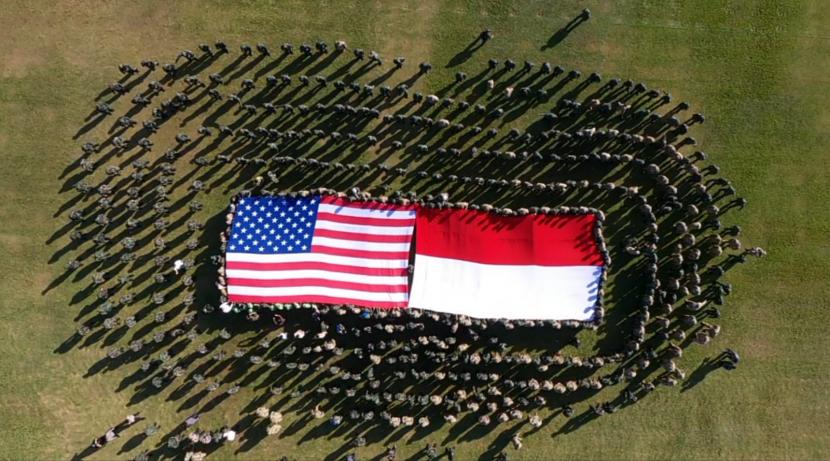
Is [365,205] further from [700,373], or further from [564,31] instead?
[700,373]

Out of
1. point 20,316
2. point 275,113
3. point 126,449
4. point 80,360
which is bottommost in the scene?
point 126,449

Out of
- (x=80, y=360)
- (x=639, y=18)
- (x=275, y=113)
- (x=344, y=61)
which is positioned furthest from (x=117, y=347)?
(x=639, y=18)

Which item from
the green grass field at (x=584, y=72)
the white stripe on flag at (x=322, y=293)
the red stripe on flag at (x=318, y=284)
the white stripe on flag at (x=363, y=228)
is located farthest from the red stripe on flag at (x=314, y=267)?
the green grass field at (x=584, y=72)

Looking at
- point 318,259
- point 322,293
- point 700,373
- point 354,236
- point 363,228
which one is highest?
point 363,228

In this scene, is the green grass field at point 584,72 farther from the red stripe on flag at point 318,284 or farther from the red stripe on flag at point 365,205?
the red stripe on flag at point 365,205

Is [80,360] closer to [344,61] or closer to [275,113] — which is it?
[275,113]

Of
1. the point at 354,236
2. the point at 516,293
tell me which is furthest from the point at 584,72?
the point at 354,236
